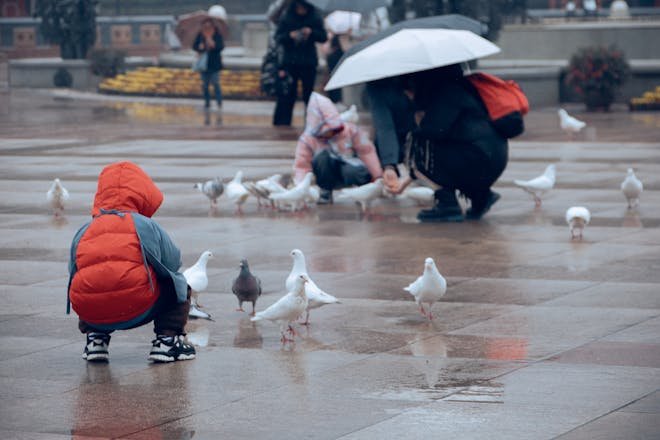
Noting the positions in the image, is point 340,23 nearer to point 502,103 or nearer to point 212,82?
point 212,82

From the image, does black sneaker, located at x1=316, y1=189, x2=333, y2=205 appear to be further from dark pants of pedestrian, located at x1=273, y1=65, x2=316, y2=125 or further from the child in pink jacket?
dark pants of pedestrian, located at x1=273, y1=65, x2=316, y2=125

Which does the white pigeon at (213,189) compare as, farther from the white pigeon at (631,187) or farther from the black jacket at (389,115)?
the white pigeon at (631,187)

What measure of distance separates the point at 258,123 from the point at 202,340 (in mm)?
17501

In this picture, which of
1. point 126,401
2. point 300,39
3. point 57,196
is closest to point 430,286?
point 126,401

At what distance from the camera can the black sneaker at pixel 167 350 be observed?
7371 millimetres

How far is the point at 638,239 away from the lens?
11.4 meters

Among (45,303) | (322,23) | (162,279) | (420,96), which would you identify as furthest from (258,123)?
(162,279)

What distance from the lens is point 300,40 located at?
2261 cm

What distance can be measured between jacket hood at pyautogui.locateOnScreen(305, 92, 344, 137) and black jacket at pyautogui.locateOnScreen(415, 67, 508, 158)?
1.36 meters

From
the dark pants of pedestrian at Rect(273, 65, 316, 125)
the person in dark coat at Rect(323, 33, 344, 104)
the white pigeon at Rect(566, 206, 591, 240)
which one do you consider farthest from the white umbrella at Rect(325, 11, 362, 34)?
the white pigeon at Rect(566, 206, 591, 240)

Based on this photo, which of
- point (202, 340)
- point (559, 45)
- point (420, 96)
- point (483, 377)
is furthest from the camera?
point (559, 45)

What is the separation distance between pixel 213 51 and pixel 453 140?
17.2 meters

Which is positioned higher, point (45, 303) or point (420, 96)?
point (420, 96)

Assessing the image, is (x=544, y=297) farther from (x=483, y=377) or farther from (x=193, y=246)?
(x=193, y=246)
